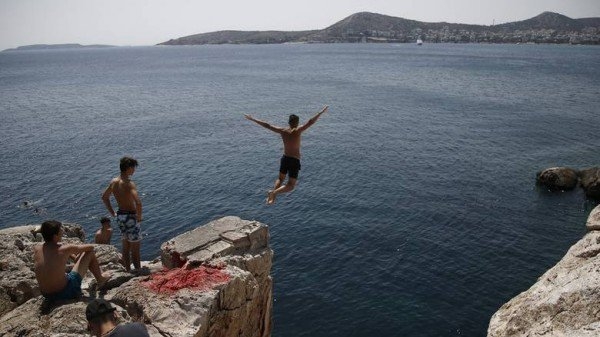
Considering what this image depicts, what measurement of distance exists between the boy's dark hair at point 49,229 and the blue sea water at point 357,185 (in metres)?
17.2

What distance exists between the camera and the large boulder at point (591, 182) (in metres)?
41.8

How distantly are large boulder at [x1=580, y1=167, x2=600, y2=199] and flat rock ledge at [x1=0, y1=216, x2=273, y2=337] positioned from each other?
39138mm

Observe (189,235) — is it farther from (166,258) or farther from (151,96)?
(151,96)

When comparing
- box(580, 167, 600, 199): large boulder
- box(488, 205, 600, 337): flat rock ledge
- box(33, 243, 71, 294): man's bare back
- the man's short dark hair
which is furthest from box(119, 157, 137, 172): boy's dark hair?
box(580, 167, 600, 199): large boulder

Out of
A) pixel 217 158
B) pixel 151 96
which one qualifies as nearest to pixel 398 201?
pixel 217 158

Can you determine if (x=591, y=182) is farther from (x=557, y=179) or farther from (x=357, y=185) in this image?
(x=357, y=185)

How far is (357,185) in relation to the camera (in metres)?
45.3

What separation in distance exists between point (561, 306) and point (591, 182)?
127 ft

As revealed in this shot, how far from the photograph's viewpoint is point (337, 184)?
4559cm

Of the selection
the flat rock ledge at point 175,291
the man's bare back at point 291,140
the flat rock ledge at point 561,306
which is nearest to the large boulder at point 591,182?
the flat rock ledge at point 561,306

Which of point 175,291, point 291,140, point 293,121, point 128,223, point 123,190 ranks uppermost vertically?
point 293,121

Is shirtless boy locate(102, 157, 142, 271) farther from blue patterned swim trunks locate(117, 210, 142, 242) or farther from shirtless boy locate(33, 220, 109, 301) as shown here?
shirtless boy locate(33, 220, 109, 301)

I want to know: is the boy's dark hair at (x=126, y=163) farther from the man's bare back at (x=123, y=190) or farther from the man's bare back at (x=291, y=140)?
the man's bare back at (x=291, y=140)

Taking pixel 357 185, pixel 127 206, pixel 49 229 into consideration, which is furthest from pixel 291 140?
pixel 357 185
